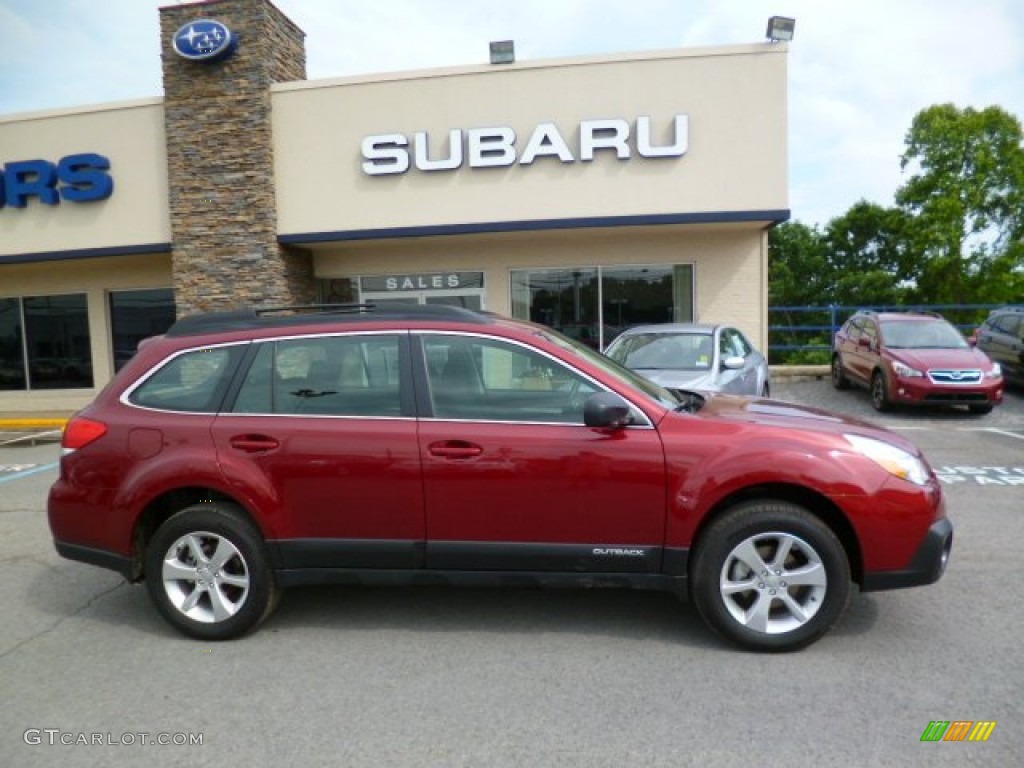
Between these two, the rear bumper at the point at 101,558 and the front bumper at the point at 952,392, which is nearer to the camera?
the rear bumper at the point at 101,558

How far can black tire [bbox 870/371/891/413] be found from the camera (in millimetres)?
11625

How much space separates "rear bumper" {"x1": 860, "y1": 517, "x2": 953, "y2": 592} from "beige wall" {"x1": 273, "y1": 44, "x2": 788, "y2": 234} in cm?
921

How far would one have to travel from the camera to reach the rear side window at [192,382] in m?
3.96

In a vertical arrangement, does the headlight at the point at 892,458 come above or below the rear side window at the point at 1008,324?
below

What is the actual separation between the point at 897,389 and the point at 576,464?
31.3ft

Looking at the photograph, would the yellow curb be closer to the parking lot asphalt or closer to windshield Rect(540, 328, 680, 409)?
the parking lot asphalt

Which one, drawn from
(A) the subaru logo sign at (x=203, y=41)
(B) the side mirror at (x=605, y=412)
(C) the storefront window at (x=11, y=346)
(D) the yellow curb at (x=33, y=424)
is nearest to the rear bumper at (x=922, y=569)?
(B) the side mirror at (x=605, y=412)

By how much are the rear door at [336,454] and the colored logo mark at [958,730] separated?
233 cm

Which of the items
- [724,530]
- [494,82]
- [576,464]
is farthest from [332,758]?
[494,82]

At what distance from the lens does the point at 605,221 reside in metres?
12.2

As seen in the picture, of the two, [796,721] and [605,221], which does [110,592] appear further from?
[605,221]

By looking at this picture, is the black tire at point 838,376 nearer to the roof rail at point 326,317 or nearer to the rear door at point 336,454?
the roof rail at point 326,317

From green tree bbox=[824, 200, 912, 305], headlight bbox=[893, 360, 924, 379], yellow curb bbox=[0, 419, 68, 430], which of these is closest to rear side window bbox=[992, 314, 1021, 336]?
headlight bbox=[893, 360, 924, 379]

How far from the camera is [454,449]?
3.67 metres
